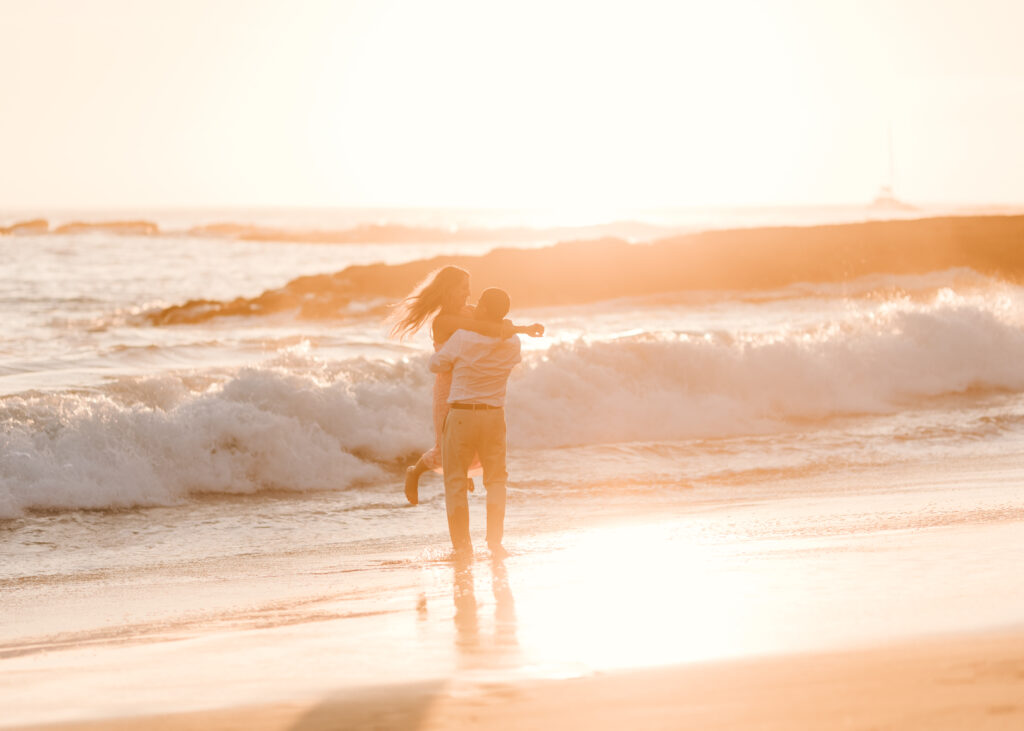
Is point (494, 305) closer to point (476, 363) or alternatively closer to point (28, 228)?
point (476, 363)

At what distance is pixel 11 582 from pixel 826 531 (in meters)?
5.38

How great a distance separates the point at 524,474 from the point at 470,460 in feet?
14.3

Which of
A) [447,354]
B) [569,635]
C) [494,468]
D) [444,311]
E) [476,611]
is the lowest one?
[476,611]

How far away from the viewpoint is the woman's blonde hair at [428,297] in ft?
25.4

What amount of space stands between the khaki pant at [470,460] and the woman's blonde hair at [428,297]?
2.04 feet

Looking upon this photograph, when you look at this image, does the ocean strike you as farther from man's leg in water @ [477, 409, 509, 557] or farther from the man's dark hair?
the man's dark hair

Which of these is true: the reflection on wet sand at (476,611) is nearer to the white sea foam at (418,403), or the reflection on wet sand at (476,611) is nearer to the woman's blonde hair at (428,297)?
the woman's blonde hair at (428,297)

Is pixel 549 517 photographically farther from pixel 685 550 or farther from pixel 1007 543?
pixel 1007 543

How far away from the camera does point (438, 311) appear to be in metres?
7.91

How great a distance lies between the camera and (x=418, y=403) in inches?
566

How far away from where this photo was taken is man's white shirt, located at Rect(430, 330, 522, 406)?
25.0ft

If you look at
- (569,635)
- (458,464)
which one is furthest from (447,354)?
(569,635)

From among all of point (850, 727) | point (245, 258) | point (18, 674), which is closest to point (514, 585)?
point (18, 674)

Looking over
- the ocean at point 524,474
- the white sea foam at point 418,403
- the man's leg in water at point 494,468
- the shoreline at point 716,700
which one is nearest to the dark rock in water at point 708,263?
the ocean at point 524,474
